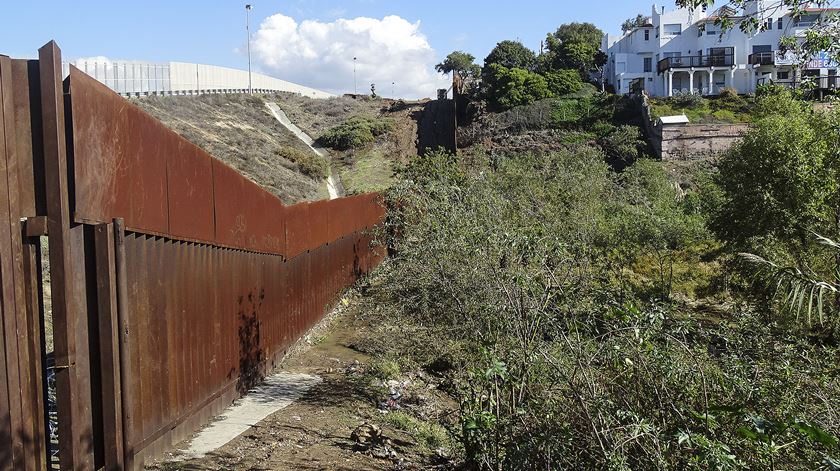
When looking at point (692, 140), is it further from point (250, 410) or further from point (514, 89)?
point (250, 410)

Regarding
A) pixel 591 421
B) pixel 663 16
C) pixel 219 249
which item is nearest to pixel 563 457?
pixel 591 421

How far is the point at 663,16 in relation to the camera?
197 feet

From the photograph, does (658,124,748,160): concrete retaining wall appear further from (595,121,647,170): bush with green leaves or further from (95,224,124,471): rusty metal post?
(95,224,124,471): rusty metal post

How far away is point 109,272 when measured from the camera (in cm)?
475

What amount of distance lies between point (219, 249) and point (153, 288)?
1778 millimetres

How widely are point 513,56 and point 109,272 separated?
204ft

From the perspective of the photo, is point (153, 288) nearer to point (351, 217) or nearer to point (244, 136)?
point (351, 217)

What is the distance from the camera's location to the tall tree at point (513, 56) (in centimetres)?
6400

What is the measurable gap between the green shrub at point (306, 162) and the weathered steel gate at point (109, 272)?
3176cm

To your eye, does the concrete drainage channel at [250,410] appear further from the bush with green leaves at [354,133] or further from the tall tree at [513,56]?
the tall tree at [513,56]

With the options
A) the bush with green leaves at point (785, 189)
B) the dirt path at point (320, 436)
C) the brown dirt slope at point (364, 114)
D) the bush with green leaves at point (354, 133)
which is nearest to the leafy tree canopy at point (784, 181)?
the bush with green leaves at point (785, 189)

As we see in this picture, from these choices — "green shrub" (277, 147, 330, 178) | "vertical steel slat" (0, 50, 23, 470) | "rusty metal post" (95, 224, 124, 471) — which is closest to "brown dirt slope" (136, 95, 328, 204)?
"green shrub" (277, 147, 330, 178)

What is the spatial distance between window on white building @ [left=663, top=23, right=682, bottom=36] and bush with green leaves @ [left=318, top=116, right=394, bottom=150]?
940 inches

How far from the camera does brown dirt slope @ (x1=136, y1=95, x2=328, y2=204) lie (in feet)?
107
